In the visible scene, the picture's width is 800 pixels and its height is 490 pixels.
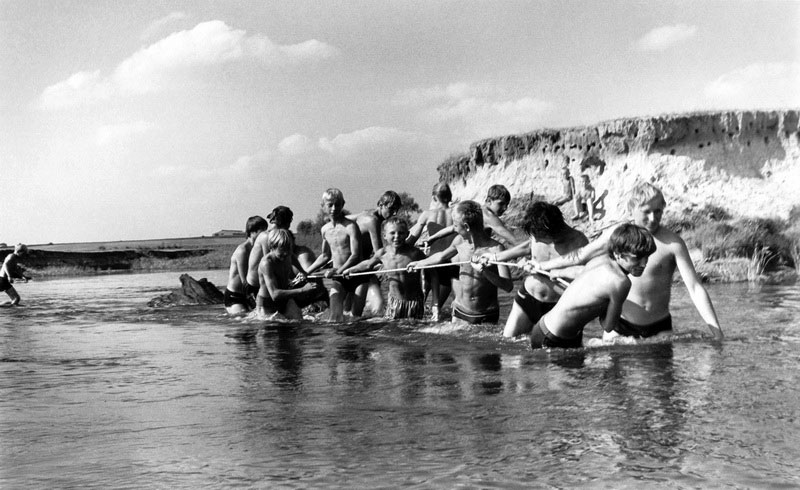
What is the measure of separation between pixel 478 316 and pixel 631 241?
3.46 meters

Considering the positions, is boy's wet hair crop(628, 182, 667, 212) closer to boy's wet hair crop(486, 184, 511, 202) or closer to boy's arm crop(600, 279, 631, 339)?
boy's arm crop(600, 279, 631, 339)

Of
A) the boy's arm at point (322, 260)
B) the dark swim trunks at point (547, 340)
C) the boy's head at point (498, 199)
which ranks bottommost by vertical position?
the dark swim trunks at point (547, 340)

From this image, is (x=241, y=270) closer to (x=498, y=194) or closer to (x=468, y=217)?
(x=498, y=194)

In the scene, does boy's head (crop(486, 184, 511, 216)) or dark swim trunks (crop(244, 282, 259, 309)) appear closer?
boy's head (crop(486, 184, 511, 216))

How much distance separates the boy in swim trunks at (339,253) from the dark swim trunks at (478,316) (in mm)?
2457

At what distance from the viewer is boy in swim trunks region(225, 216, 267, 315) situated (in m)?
13.5

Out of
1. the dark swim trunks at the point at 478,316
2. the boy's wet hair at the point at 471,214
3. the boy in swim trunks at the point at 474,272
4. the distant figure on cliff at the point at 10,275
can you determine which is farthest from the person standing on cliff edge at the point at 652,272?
the distant figure on cliff at the point at 10,275

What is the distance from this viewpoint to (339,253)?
12594 mm

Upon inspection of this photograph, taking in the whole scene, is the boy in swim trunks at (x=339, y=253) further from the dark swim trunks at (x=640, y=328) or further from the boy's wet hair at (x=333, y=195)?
the dark swim trunks at (x=640, y=328)

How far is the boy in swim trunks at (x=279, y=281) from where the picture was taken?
11.8 m

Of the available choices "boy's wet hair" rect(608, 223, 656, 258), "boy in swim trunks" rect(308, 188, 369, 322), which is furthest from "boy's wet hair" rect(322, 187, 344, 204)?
"boy's wet hair" rect(608, 223, 656, 258)

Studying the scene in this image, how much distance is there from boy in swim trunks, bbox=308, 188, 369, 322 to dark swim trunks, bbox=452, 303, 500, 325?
246cm

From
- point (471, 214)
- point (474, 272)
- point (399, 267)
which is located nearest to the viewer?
point (471, 214)

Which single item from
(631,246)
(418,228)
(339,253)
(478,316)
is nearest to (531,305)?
(478,316)
